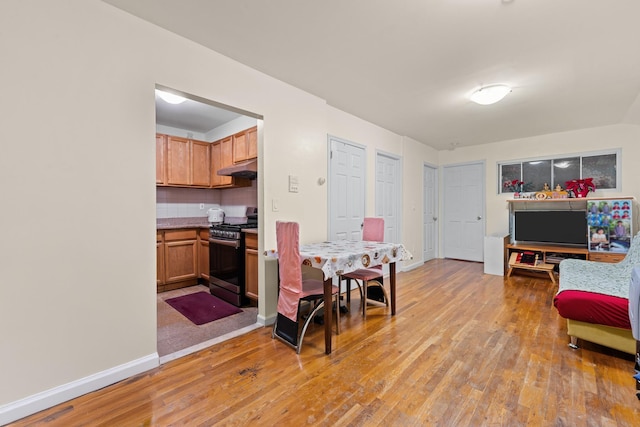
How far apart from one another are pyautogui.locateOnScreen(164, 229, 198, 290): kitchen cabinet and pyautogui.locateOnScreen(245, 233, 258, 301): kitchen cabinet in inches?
53.1

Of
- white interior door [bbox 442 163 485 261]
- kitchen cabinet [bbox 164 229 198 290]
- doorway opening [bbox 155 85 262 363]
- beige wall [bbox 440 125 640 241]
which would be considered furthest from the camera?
white interior door [bbox 442 163 485 261]

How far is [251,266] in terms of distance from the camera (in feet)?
10.5

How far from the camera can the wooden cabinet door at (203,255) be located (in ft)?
13.7

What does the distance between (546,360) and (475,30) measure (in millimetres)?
2595

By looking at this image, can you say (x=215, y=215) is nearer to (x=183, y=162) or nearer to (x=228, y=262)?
(x=183, y=162)

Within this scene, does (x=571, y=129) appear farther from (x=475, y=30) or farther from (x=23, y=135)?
(x=23, y=135)

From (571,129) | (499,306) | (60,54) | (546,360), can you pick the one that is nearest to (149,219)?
(60,54)

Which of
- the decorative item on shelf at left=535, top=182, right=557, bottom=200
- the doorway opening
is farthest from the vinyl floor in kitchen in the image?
the decorative item on shelf at left=535, top=182, right=557, bottom=200

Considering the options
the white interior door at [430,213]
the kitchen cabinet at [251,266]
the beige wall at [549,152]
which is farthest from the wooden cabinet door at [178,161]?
the beige wall at [549,152]

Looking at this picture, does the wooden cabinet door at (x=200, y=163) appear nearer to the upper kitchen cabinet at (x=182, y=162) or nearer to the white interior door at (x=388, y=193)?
the upper kitchen cabinet at (x=182, y=162)

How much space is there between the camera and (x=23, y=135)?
63.0 inches

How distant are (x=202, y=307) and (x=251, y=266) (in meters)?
0.81

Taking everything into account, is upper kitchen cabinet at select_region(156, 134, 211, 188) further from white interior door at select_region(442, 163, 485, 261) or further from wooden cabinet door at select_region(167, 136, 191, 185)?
white interior door at select_region(442, 163, 485, 261)

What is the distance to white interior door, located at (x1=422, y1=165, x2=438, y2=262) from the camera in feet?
19.8
